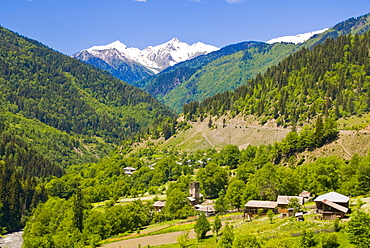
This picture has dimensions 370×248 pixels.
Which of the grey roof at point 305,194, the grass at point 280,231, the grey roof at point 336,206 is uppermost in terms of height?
the grey roof at point 336,206

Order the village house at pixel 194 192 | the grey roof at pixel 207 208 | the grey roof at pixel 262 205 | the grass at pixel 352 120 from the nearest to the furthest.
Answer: the grey roof at pixel 262 205 < the grey roof at pixel 207 208 < the village house at pixel 194 192 < the grass at pixel 352 120

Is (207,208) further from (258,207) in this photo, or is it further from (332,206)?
(332,206)

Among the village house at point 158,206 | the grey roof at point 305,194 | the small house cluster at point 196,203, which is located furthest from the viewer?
the village house at point 158,206

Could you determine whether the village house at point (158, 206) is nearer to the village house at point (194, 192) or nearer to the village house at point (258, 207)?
the village house at point (194, 192)

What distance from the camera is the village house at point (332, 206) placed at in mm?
67506

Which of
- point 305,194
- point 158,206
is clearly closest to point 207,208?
point 158,206

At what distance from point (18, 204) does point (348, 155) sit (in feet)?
403

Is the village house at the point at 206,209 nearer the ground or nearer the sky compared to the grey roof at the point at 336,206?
nearer the ground

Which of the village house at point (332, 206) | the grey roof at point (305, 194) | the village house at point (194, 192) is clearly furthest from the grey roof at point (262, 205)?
the village house at point (194, 192)

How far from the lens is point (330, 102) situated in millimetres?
190875

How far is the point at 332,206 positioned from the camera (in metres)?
67.9

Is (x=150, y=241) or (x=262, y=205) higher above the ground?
(x=262, y=205)

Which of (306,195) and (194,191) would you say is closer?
(306,195)

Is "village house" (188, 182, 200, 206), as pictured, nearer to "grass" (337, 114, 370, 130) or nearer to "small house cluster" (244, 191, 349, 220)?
"small house cluster" (244, 191, 349, 220)
